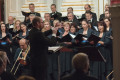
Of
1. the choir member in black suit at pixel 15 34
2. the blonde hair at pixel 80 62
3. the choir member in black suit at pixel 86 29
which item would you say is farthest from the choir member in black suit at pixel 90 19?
the blonde hair at pixel 80 62

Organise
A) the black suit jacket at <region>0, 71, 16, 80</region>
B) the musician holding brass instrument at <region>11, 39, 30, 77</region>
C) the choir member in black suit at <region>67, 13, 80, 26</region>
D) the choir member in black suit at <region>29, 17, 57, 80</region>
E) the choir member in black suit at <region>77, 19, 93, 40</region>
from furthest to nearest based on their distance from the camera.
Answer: the choir member in black suit at <region>67, 13, 80, 26</region> → the choir member in black suit at <region>77, 19, 93, 40</region> → the musician holding brass instrument at <region>11, 39, 30, 77</region> → the choir member in black suit at <region>29, 17, 57, 80</region> → the black suit jacket at <region>0, 71, 16, 80</region>

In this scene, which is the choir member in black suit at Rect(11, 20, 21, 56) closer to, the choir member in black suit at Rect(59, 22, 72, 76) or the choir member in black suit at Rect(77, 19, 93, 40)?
→ the choir member in black suit at Rect(59, 22, 72, 76)

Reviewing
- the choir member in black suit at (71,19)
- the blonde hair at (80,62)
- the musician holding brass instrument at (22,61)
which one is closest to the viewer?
the blonde hair at (80,62)

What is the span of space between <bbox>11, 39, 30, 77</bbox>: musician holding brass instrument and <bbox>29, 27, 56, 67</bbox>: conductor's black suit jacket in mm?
1207

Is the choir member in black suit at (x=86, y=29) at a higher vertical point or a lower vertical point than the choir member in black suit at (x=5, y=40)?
higher

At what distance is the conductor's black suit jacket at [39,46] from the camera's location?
22.2 feet

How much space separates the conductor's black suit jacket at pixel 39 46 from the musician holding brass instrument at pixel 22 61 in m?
1.21

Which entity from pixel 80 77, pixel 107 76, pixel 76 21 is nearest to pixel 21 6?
pixel 76 21

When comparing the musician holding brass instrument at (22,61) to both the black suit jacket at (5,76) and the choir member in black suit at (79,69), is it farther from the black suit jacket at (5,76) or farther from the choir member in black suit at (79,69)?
the choir member in black suit at (79,69)

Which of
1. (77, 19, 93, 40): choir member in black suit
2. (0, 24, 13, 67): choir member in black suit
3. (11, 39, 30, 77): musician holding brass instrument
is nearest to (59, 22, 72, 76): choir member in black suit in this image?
(77, 19, 93, 40): choir member in black suit

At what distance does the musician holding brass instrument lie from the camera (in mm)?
8055

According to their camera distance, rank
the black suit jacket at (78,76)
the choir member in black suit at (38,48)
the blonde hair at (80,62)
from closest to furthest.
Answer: the black suit jacket at (78,76), the blonde hair at (80,62), the choir member in black suit at (38,48)

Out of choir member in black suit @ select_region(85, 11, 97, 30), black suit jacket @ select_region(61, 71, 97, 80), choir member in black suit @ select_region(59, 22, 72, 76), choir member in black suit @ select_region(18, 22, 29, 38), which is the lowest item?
choir member in black suit @ select_region(59, 22, 72, 76)

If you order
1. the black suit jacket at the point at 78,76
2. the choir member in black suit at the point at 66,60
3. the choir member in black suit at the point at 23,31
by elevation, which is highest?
the choir member in black suit at the point at 23,31
